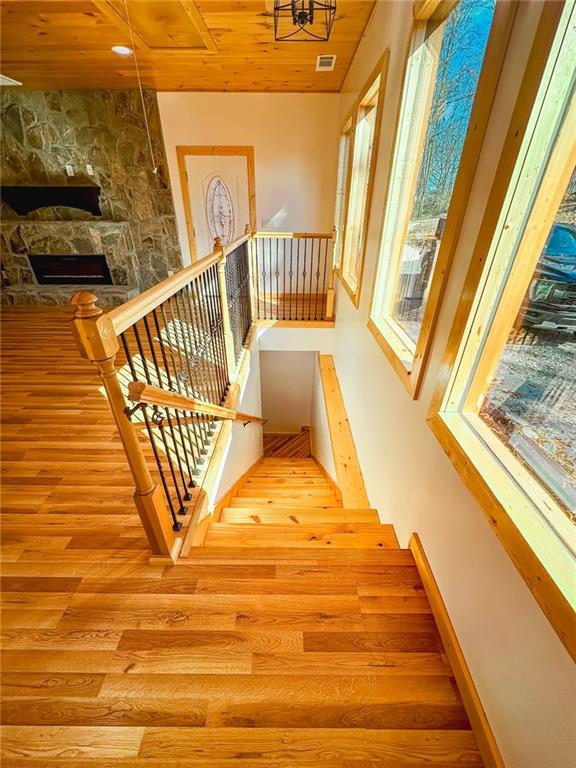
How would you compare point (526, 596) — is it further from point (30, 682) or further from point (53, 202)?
→ point (53, 202)

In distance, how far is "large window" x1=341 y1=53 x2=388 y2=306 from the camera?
2.21 meters

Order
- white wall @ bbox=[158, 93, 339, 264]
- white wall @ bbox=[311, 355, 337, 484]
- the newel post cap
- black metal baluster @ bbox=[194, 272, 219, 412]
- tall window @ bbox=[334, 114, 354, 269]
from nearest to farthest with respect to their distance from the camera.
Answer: the newel post cap < black metal baluster @ bbox=[194, 272, 219, 412] < white wall @ bbox=[311, 355, 337, 484] < tall window @ bbox=[334, 114, 354, 269] < white wall @ bbox=[158, 93, 339, 264]

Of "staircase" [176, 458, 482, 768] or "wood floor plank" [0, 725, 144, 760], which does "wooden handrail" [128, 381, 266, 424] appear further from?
"wood floor plank" [0, 725, 144, 760]

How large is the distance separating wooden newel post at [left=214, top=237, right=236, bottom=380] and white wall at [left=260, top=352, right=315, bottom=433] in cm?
254

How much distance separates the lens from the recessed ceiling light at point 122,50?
296cm

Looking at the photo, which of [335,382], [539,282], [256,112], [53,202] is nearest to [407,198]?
[539,282]

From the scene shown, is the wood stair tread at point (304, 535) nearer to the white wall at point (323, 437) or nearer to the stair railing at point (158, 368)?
the stair railing at point (158, 368)

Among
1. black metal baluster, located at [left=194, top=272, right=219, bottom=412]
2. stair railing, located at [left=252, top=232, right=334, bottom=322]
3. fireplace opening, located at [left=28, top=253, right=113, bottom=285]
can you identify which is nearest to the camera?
black metal baluster, located at [left=194, top=272, right=219, bottom=412]

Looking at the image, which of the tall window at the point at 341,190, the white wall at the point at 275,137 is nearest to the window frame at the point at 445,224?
the tall window at the point at 341,190

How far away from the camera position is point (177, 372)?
2203 mm

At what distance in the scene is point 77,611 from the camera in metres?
1.14

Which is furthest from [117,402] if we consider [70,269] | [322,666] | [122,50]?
[70,269]

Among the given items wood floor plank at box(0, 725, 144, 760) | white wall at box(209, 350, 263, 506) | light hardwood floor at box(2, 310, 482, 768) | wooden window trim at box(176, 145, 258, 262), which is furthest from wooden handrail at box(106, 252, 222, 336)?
wooden window trim at box(176, 145, 258, 262)

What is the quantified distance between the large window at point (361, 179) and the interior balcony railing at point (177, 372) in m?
0.47
